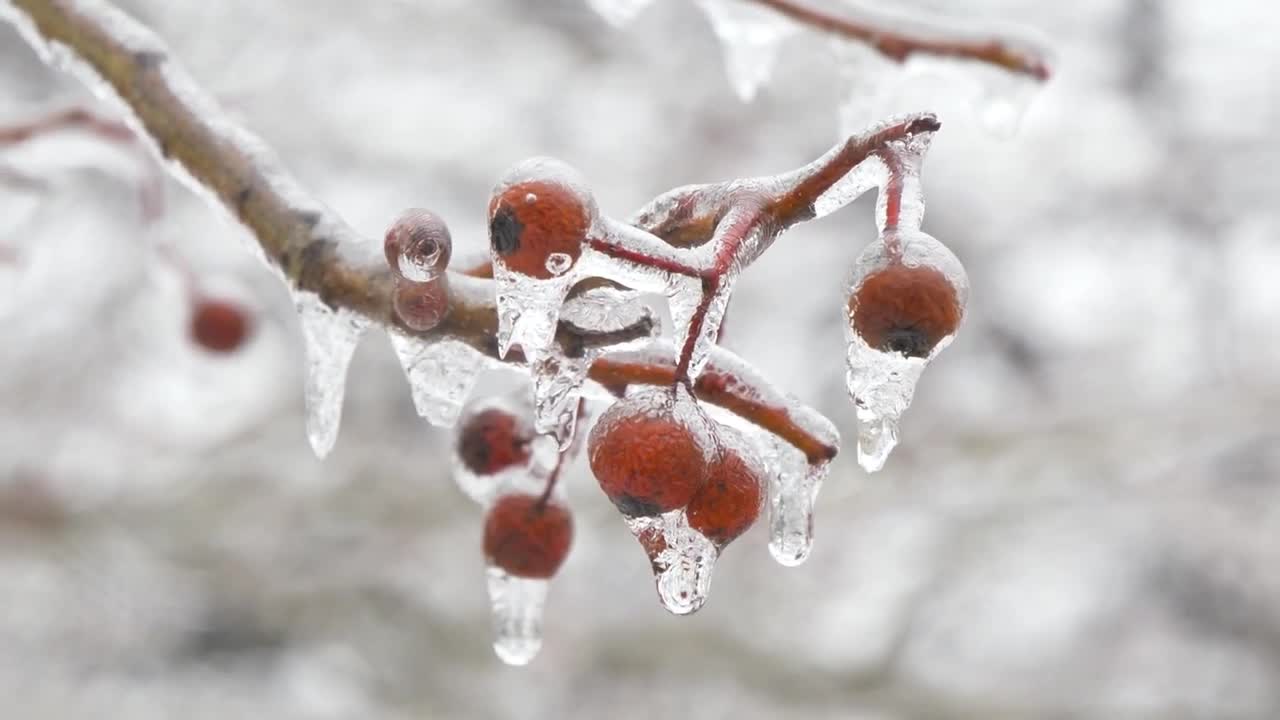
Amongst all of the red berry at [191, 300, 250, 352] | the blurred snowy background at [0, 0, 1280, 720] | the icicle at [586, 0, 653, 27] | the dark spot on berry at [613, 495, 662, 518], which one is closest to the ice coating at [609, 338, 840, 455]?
the dark spot on berry at [613, 495, 662, 518]

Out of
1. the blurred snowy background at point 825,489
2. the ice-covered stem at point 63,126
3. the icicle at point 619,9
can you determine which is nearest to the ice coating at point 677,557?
the ice-covered stem at point 63,126

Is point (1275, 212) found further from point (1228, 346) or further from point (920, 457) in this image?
point (920, 457)

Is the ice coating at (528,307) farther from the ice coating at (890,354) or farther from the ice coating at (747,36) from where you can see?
the ice coating at (747,36)

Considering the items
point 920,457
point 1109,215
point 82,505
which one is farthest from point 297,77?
point 1109,215

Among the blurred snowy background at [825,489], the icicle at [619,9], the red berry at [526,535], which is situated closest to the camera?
the red berry at [526,535]

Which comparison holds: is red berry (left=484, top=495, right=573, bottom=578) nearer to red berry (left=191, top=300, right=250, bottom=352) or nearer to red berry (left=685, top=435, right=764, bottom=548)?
red berry (left=685, top=435, right=764, bottom=548)

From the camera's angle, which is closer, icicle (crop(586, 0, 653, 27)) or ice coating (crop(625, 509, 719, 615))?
ice coating (crop(625, 509, 719, 615))

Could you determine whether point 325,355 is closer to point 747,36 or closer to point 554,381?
point 554,381
